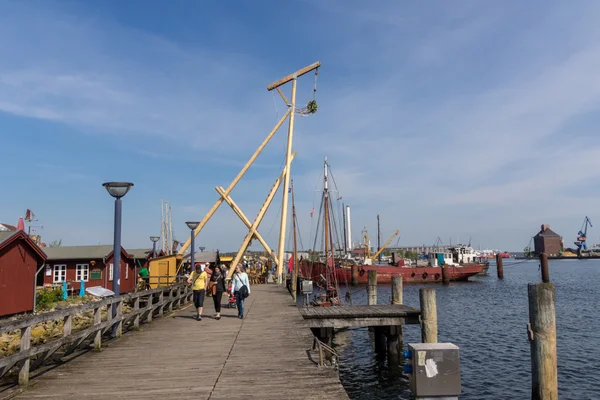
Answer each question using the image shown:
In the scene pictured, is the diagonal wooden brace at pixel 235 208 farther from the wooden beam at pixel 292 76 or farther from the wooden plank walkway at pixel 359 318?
the wooden plank walkway at pixel 359 318

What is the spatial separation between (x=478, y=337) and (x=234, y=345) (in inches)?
709

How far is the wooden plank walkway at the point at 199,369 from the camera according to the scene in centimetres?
713

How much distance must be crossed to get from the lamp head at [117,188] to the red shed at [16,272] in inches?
451

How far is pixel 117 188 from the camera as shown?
41.7 feet

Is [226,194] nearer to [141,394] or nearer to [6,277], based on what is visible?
[6,277]

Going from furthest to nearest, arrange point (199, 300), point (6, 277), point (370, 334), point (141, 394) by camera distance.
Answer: point (370, 334) < point (6, 277) < point (199, 300) < point (141, 394)

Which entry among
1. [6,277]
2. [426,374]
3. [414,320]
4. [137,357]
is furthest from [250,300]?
[426,374]

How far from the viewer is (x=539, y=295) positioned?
11.4 metres

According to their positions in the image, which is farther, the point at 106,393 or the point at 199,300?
the point at 199,300

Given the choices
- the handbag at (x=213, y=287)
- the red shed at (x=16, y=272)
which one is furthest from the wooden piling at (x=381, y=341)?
the red shed at (x=16, y=272)

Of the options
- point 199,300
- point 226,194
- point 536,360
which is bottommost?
point 536,360

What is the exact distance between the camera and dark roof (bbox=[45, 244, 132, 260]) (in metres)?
33.1

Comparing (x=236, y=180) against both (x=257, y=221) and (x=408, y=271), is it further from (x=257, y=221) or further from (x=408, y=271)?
(x=408, y=271)

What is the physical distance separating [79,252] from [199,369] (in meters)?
29.3
